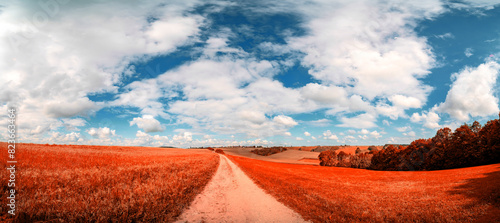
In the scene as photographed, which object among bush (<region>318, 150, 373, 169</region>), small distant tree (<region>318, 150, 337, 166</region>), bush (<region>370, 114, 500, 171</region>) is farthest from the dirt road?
small distant tree (<region>318, 150, 337, 166</region>)

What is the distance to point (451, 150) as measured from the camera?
103 feet

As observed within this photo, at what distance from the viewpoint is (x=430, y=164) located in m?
33.4

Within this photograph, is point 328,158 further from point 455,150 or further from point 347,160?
point 455,150

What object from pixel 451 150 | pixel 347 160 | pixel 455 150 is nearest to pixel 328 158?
pixel 347 160

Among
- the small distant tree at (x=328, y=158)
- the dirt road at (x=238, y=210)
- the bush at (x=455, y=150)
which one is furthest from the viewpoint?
the small distant tree at (x=328, y=158)

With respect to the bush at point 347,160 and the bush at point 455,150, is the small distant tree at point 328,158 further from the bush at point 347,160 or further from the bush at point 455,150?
the bush at point 455,150

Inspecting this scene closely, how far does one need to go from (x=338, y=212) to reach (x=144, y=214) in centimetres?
836

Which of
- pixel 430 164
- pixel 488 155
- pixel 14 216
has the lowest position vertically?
pixel 430 164

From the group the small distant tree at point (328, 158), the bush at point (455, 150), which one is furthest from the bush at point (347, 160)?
the bush at point (455, 150)

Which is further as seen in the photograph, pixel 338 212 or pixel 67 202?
pixel 338 212

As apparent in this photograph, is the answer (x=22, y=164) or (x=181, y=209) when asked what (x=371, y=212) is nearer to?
(x=181, y=209)

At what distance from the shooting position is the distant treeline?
27.7 m

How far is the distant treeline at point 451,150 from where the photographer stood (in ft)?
91.0

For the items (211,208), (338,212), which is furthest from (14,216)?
(338,212)
